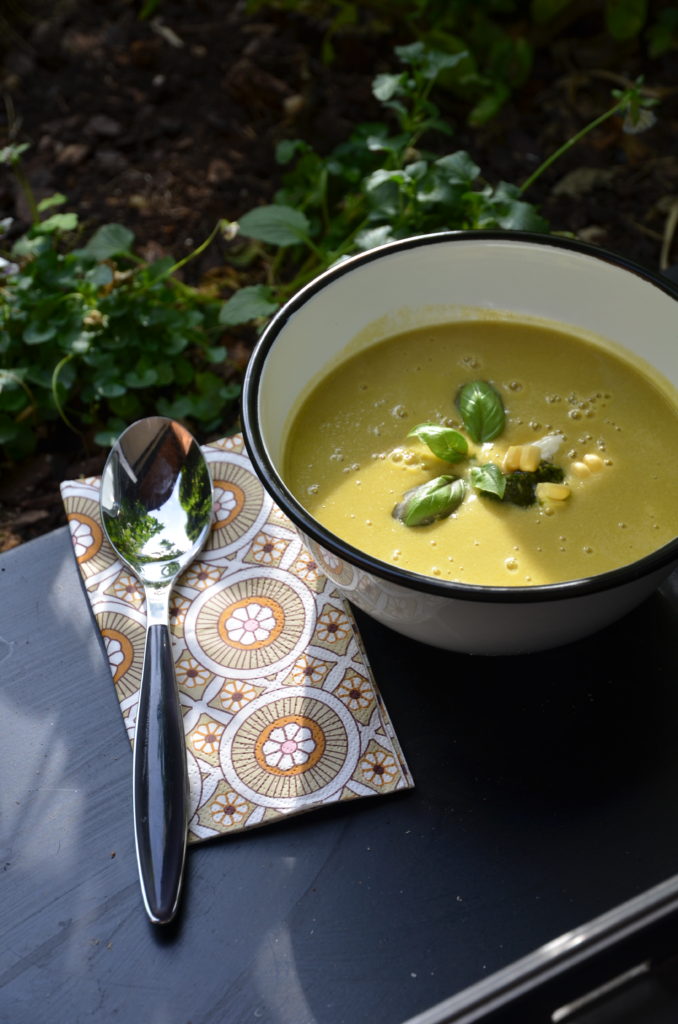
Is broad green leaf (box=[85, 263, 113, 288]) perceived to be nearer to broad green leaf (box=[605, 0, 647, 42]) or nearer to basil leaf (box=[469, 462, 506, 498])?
basil leaf (box=[469, 462, 506, 498])

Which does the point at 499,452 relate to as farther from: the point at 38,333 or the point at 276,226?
the point at 38,333

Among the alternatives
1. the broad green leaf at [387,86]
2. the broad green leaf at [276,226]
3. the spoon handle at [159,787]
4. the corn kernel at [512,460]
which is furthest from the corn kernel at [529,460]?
the broad green leaf at [387,86]

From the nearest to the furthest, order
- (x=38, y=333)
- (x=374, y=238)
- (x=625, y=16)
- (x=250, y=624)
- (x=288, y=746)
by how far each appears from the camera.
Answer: (x=288, y=746), (x=250, y=624), (x=374, y=238), (x=38, y=333), (x=625, y=16)

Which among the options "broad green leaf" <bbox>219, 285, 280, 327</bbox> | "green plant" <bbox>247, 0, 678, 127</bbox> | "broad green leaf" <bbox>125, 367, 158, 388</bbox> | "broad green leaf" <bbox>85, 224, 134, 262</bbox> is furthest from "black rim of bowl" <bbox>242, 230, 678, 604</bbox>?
"green plant" <bbox>247, 0, 678, 127</bbox>

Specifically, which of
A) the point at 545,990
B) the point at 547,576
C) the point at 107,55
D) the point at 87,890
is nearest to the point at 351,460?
the point at 547,576

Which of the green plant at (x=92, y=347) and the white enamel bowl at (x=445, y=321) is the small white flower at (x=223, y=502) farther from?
the green plant at (x=92, y=347)

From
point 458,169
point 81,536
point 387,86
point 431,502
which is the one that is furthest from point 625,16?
point 81,536
